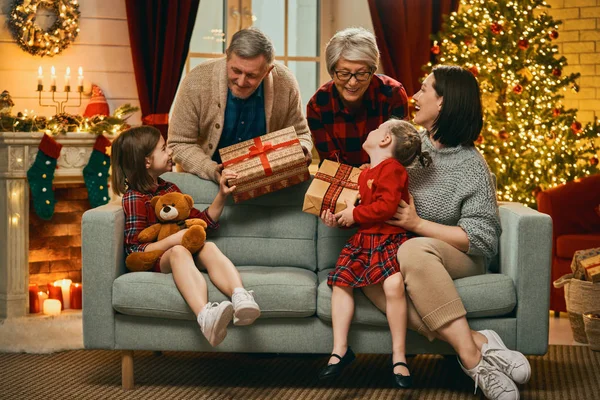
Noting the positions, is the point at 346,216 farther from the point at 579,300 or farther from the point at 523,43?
the point at 523,43

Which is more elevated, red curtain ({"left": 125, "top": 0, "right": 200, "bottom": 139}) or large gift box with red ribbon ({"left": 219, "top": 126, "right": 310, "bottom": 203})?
red curtain ({"left": 125, "top": 0, "right": 200, "bottom": 139})

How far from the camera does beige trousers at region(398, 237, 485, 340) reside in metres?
2.97

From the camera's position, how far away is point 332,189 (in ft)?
10.7

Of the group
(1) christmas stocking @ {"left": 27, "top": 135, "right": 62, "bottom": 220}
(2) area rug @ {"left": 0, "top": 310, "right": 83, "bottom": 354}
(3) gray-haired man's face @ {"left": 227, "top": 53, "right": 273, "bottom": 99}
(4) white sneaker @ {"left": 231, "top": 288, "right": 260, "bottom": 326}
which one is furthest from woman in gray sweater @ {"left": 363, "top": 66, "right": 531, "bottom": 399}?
(1) christmas stocking @ {"left": 27, "top": 135, "right": 62, "bottom": 220}

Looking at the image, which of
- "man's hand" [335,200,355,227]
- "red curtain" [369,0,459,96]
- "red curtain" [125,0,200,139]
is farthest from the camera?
"red curtain" [369,0,459,96]

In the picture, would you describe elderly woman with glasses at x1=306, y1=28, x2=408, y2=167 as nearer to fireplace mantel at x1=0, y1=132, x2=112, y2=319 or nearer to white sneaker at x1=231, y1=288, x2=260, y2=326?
white sneaker at x1=231, y1=288, x2=260, y2=326

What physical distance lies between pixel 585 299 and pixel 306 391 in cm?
159

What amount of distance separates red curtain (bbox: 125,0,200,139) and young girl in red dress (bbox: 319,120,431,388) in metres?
2.34

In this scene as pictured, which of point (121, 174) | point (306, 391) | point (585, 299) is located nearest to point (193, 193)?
point (121, 174)

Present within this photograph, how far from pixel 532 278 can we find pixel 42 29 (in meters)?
3.37

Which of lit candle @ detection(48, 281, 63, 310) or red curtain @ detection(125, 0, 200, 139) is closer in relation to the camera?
lit candle @ detection(48, 281, 63, 310)

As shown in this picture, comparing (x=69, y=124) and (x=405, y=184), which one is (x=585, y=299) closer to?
(x=405, y=184)

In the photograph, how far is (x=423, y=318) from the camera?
3.00 meters

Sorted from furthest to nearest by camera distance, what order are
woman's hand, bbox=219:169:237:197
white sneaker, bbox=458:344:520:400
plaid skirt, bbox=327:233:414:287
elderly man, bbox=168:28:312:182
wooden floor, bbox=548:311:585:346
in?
1. wooden floor, bbox=548:311:585:346
2. elderly man, bbox=168:28:312:182
3. woman's hand, bbox=219:169:237:197
4. plaid skirt, bbox=327:233:414:287
5. white sneaker, bbox=458:344:520:400
